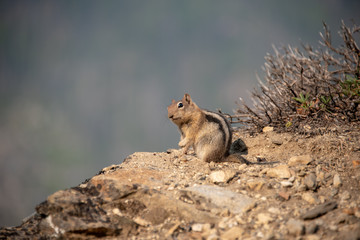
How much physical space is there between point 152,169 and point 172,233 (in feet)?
Result: 5.54

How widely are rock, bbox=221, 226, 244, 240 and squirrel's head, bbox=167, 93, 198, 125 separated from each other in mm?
3262

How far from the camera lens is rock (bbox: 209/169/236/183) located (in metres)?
4.98

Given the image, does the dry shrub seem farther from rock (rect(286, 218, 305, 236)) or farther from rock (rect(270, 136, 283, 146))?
rock (rect(286, 218, 305, 236))

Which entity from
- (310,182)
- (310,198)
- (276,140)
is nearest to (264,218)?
(310,198)

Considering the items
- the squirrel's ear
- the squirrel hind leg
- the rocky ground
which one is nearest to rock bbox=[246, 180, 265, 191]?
the rocky ground

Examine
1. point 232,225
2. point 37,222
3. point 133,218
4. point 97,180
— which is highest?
point 97,180

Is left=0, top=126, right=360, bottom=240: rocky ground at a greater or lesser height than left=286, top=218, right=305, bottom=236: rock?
greater

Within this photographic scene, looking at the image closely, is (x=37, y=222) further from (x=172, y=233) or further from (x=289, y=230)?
(x=289, y=230)

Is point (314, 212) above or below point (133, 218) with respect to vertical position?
below

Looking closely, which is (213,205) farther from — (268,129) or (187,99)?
(268,129)

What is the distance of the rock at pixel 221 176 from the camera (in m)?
4.98

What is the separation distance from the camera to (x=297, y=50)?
8.99m

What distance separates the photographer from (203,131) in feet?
21.5

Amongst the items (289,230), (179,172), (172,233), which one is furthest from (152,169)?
(289,230)
